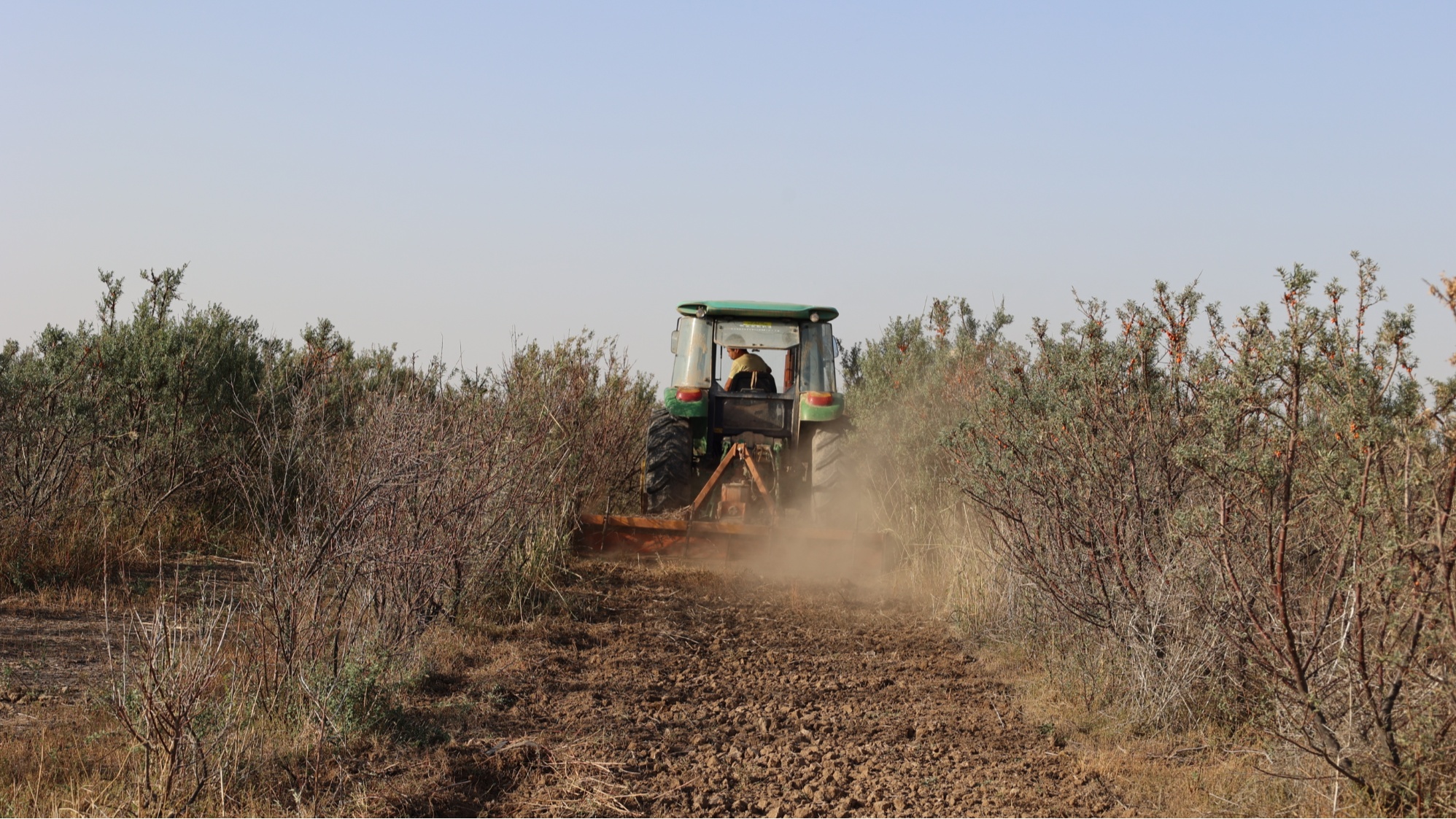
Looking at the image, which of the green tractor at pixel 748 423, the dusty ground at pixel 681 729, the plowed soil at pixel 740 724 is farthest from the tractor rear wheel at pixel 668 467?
the dusty ground at pixel 681 729

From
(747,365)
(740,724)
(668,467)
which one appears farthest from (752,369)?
(740,724)

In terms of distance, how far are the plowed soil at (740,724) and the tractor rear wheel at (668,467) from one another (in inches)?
99.3

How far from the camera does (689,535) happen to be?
8461 mm

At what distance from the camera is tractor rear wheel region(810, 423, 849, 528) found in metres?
9.28

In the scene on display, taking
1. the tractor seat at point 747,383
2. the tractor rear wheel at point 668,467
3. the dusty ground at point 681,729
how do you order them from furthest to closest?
the tractor seat at point 747,383 < the tractor rear wheel at point 668,467 < the dusty ground at point 681,729

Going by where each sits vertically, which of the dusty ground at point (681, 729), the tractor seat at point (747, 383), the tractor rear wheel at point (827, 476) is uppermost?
the tractor seat at point (747, 383)

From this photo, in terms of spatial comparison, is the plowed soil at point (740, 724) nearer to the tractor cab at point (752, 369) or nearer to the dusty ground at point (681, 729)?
the dusty ground at point (681, 729)

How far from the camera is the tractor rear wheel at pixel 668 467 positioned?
30.9ft

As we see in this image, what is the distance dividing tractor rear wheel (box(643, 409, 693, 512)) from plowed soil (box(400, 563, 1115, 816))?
2523 millimetres

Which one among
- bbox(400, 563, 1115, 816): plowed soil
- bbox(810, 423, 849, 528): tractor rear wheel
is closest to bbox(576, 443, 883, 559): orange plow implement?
bbox(810, 423, 849, 528): tractor rear wheel

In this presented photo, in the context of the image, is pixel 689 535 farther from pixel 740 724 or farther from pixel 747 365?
pixel 740 724

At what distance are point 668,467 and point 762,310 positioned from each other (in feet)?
5.21

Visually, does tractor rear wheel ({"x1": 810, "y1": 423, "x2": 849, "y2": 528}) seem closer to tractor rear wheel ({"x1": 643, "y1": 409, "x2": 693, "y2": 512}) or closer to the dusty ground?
tractor rear wheel ({"x1": 643, "y1": 409, "x2": 693, "y2": 512})

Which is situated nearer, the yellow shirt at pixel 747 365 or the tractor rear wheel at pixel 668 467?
the tractor rear wheel at pixel 668 467
